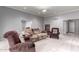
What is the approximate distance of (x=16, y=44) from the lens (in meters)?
2.47

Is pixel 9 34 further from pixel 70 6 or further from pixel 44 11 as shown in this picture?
pixel 70 6

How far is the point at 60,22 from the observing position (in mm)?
2814

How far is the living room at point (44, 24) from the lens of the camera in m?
2.50

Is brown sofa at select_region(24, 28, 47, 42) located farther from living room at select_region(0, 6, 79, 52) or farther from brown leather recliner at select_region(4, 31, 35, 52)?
brown leather recliner at select_region(4, 31, 35, 52)

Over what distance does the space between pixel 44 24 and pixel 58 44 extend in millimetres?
923

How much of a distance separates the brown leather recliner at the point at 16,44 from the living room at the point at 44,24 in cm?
6

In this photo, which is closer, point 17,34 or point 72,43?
point 17,34

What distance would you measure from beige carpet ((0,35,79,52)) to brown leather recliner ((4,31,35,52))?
0.17 m

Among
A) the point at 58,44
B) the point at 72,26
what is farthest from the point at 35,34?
the point at 72,26

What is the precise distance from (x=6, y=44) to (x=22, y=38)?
53 centimetres

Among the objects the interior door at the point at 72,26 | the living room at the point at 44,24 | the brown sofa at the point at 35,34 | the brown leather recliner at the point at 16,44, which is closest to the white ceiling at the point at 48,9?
the living room at the point at 44,24
